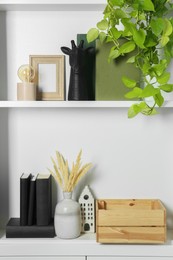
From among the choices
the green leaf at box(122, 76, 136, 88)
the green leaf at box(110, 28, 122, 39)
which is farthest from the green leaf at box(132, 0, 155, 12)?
the green leaf at box(122, 76, 136, 88)

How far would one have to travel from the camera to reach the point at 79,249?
4.69 feet

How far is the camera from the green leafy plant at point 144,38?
1290 millimetres

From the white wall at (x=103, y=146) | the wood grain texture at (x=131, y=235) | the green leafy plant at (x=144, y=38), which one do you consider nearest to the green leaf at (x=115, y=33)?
the green leafy plant at (x=144, y=38)

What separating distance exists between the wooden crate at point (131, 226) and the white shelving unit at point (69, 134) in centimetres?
20

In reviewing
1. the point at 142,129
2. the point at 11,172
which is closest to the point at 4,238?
the point at 11,172

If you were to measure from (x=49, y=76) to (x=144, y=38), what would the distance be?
0.44 m

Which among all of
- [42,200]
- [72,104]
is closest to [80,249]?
[42,200]

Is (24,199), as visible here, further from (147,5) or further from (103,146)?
(147,5)

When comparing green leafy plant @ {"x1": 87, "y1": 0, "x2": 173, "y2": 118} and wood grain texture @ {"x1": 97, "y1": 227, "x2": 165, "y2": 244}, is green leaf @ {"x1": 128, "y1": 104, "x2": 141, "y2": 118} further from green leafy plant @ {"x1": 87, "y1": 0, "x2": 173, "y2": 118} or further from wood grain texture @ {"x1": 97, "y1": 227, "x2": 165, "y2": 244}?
wood grain texture @ {"x1": 97, "y1": 227, "x2": 165, "y2": 244}

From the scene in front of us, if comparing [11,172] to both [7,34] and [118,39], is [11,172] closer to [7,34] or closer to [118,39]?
[7,34]

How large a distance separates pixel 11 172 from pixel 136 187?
52 centimetres

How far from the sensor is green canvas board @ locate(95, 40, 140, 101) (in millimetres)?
1505

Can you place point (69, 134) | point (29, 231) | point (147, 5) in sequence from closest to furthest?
point (147, 5) < point (29, 231) < point (69, 134)

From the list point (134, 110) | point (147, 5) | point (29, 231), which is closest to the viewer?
point (147, 5)
